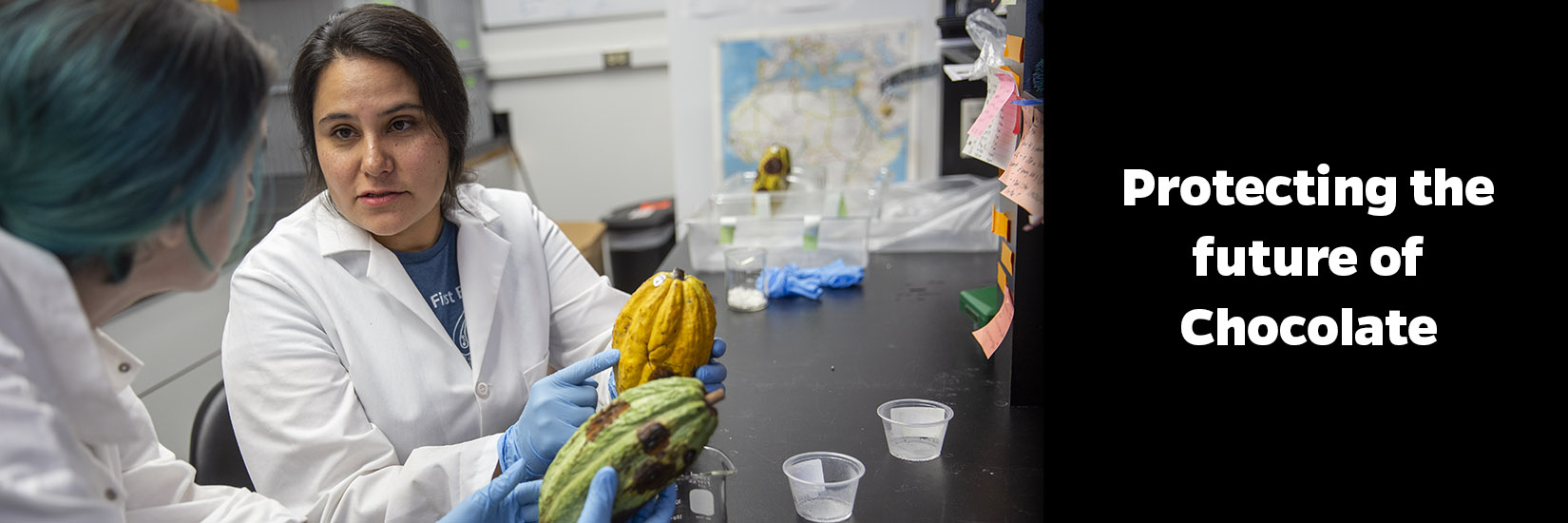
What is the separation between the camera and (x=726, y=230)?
2398 millimetres

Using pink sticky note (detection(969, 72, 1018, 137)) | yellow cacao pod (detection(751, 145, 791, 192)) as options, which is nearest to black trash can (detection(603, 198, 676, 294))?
yellow cacao pod (detection(751, 145, 791, 192))

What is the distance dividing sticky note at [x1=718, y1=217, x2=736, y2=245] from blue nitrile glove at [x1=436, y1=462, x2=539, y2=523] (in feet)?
4.43

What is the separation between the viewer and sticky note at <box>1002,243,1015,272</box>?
1417 mm

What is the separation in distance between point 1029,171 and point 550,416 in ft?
2.50

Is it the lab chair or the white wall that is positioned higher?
the white wall

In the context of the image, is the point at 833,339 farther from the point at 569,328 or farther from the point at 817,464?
the point at 817,464

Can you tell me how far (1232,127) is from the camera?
0.96 metres

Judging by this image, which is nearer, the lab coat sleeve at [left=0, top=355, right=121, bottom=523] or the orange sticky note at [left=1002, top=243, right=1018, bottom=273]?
the lab coat sleeve at [left=0, top=355, right=121, bottom=523]

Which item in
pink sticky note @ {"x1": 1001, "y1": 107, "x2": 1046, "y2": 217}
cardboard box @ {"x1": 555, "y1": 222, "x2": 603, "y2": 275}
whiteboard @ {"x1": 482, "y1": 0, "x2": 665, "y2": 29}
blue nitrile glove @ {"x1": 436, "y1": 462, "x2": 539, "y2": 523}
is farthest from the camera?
whiteboard @ {"x1": 482, "y1": 0, "x2": 665, "y2": 29}

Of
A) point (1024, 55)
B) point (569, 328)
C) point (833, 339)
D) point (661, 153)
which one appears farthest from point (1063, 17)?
point (661, 153)

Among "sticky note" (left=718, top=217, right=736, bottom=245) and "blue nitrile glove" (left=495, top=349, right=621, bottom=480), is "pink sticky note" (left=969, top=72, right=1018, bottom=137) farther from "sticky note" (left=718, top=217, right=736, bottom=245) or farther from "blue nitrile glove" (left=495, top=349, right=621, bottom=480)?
"sticky note" (left=718, top=217, right=736, bottom=245)

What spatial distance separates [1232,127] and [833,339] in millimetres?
1008

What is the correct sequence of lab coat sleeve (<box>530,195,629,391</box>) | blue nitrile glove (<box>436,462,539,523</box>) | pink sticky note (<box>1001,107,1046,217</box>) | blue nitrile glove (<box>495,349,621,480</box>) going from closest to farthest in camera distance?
blue nitrile glove (<box>436,462,539,523</box>) < blue nitrile glove (<box>495,349,621,480</box>) < pink sticky note (<box>1001,107,1046,217</box>) < lab coat sleeve (<box>530,195,629,391</box>)

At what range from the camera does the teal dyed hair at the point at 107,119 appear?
659 mm
